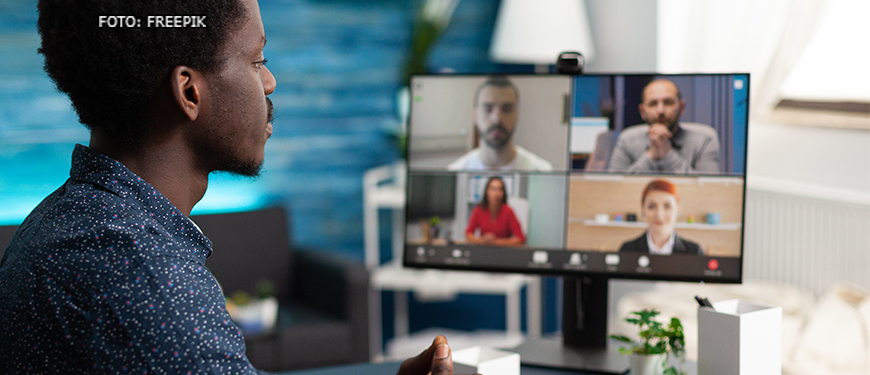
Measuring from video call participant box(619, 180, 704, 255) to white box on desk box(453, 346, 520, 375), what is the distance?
39cm

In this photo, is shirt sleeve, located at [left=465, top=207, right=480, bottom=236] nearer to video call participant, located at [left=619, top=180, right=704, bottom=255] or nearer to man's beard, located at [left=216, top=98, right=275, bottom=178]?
video call participant, located at [left=619, top=180, right=704, bottom=255]

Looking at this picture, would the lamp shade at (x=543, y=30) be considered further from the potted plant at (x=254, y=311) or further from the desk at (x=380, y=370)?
the desk at (x=380, y=370)

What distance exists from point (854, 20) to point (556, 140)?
172 cm

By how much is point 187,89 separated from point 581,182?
771 millimetres

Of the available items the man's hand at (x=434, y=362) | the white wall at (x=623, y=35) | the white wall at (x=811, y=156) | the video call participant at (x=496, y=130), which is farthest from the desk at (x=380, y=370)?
the white wall at (x=623, y=35)

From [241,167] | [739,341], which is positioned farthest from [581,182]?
[241,167]

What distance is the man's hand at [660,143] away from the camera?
1.30 metres

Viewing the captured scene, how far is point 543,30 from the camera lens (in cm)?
316

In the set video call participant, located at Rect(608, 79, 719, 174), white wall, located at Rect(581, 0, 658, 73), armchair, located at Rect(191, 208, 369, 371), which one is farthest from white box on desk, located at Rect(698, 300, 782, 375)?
white wall, located at Rect(581, 0, 658, 73)

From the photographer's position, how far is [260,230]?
317cm

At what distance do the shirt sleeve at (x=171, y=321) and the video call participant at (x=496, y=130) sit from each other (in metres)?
0.77

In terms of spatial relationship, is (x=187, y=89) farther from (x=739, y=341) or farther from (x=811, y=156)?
(x=811, y=156)

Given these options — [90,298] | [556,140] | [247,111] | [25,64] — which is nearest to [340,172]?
[25,64]

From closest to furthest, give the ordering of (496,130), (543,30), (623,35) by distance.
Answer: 1. (496,130)
2. (543,30)
3. (623,35)
